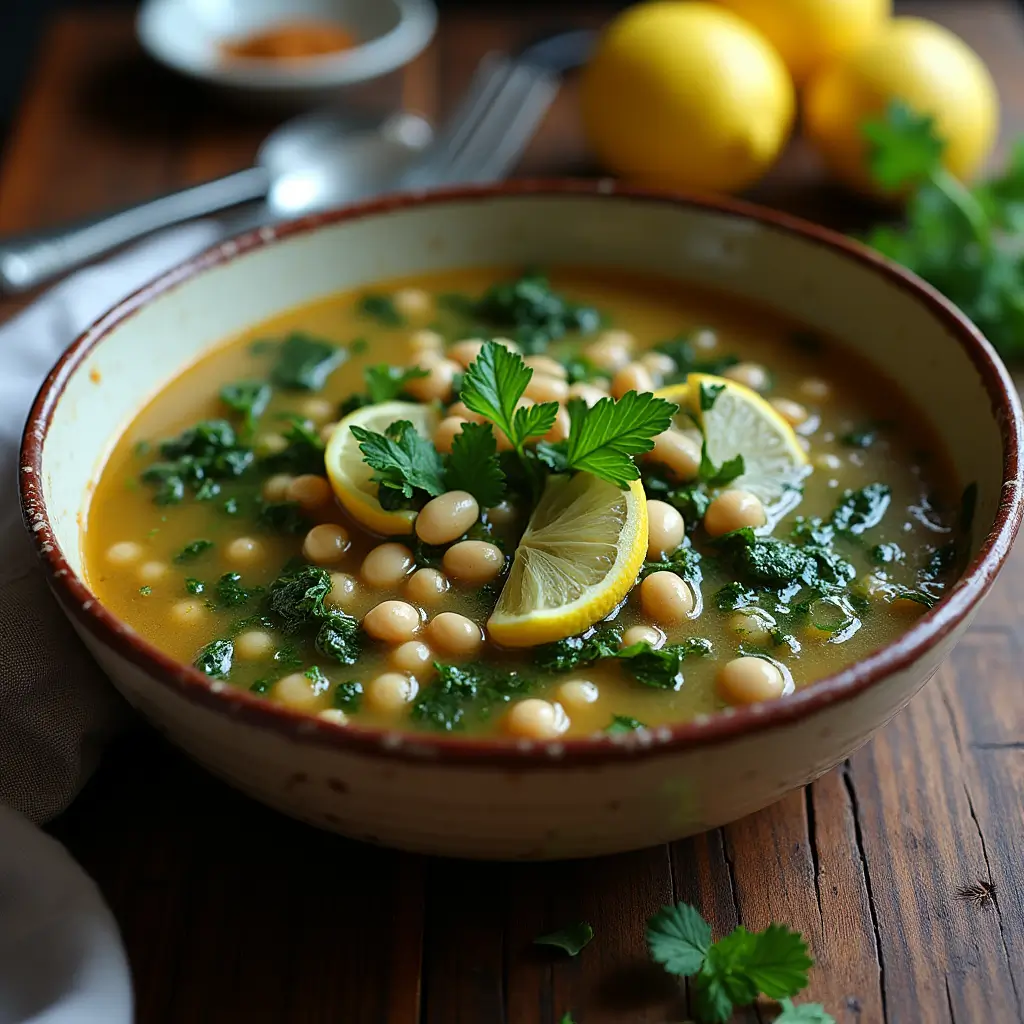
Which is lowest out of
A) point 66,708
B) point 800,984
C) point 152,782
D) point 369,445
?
point 152,782

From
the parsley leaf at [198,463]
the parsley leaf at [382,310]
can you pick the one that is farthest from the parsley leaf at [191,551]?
the parsley leaf at [382,310]

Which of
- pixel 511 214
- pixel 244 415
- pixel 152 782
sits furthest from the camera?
pixel 511 214

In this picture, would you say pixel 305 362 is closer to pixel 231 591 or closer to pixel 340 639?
pixel 231 591

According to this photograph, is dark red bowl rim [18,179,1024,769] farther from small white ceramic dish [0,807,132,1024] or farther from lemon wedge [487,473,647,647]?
small white ceramic dish [0,807,132,1024]

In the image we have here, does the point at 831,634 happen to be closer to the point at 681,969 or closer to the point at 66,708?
the point at 681,969

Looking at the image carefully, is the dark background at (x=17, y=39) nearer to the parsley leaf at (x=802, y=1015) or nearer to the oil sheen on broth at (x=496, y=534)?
the oil sheen on broth at (x=496, y=534)

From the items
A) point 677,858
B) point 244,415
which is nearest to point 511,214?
point 244,415

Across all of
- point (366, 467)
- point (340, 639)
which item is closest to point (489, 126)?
point (366, 467)

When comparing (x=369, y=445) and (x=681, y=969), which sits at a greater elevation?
(x=369, y=445)
